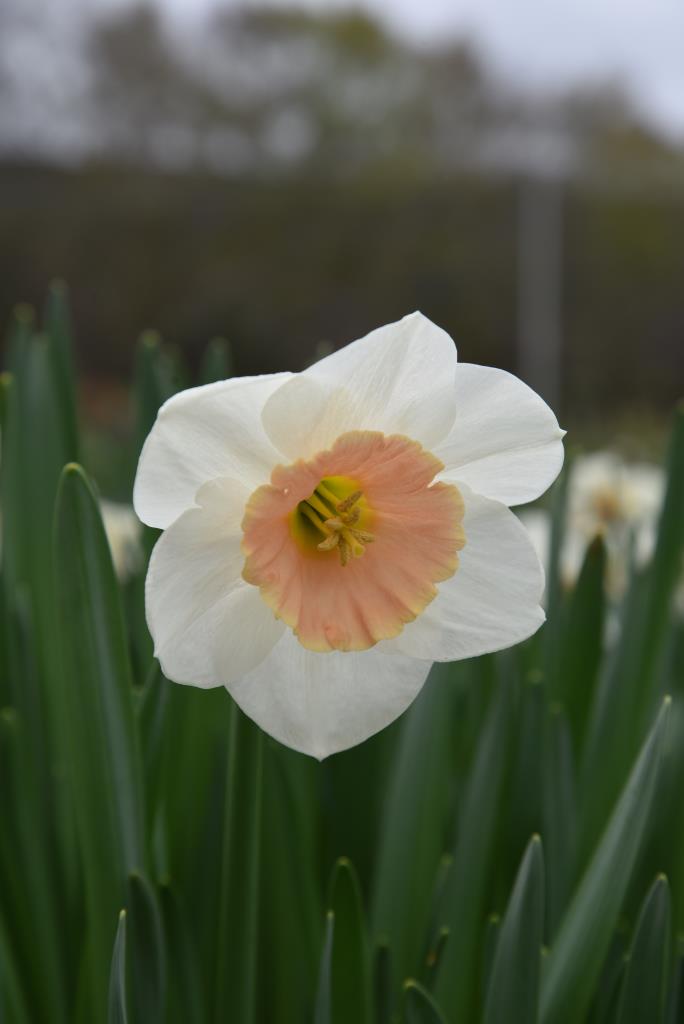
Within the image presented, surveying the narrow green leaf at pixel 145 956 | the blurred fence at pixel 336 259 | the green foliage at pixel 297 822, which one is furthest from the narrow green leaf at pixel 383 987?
the blurred fence at pixel 336 259

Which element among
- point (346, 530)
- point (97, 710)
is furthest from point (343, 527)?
point (97, 710)

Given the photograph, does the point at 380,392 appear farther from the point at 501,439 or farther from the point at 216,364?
the point at 216,364

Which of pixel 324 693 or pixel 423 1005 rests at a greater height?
pixel 324 693

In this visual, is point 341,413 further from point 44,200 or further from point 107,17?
point 107,17

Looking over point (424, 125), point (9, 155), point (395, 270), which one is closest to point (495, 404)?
point (395, 270)

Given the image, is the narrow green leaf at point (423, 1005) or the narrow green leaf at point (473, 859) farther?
the narrow green leaf at point (473, 859)

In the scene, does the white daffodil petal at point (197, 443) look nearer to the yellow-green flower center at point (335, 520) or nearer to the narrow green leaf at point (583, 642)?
the yellow-green flower center at point (335, 520)
